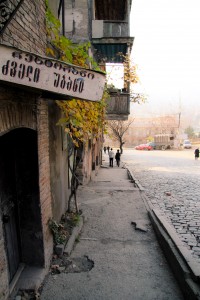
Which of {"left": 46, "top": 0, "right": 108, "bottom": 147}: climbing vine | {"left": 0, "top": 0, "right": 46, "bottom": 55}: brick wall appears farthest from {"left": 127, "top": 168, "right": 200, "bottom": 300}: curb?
{"left": 0, "top": 0, "right": 46, "bottom": 55}: brick wall

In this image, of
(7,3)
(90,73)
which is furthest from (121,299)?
(7,3)

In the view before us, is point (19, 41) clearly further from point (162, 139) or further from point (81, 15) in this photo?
point (162, 139)

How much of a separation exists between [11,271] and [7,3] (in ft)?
13.7

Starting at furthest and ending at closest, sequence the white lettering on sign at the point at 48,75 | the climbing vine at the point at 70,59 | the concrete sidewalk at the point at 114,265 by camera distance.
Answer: the climbing vine at the point at 70,59, the concrete sidewalk at the point at 114,265, the white lettering on sign at the point at 48,75

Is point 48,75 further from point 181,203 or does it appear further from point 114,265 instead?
point 181,203

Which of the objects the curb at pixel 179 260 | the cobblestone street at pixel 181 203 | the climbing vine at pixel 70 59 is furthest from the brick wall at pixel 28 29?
the cobblestone street at pixel 181 203

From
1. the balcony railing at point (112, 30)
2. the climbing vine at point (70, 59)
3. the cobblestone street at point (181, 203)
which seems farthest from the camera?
the balcony railing at point (112, 30)

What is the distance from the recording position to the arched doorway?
165 inches

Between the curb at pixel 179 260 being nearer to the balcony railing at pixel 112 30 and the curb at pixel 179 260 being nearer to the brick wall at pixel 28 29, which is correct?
the brick wall at pixel 28 29

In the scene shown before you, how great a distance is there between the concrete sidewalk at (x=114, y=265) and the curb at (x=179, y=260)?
18 cm

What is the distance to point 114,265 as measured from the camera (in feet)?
17.2

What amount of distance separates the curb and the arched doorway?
2.68m

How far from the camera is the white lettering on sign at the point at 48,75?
7.72 ft

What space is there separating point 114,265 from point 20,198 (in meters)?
2.52
